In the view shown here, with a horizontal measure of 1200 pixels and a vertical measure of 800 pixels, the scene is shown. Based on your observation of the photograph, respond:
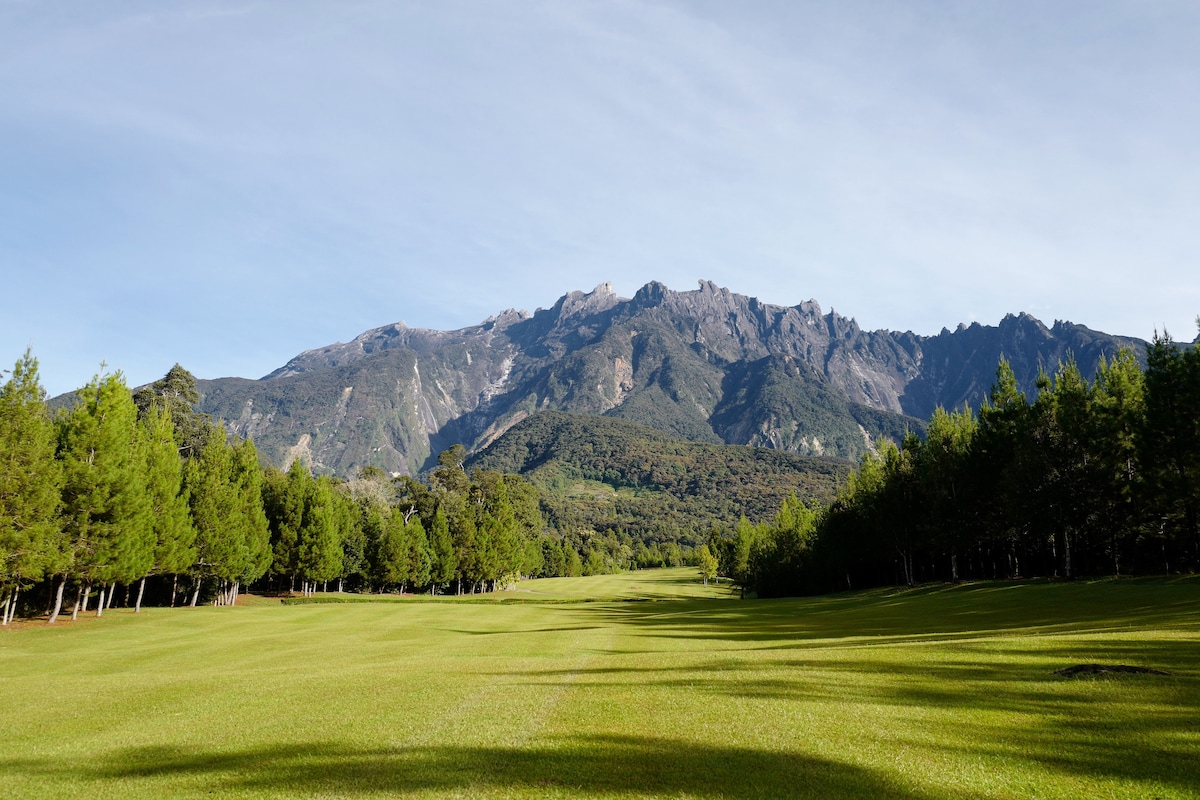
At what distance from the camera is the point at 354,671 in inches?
790

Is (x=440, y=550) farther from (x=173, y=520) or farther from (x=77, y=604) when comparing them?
(x=77, y=604)

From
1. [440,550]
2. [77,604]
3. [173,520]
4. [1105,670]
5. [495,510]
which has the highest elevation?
[495,510]

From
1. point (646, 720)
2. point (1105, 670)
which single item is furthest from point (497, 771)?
point (1105, 670)

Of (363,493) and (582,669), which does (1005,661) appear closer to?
(582,669)

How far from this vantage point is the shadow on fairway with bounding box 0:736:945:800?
840 cm

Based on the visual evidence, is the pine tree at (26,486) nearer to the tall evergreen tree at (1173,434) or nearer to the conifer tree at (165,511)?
the conifer tree at (165,511)

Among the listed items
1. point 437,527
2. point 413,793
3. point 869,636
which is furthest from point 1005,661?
point 437,527

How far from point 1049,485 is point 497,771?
49.0m

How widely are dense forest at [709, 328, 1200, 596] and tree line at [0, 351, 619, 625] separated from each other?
161ft

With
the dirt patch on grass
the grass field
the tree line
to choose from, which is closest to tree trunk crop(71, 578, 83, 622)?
the tree line

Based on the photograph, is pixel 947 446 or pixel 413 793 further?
pixel 947 446

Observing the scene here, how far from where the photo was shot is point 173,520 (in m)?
46.2

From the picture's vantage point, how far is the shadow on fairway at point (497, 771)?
840cm

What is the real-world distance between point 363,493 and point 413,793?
10160cm
